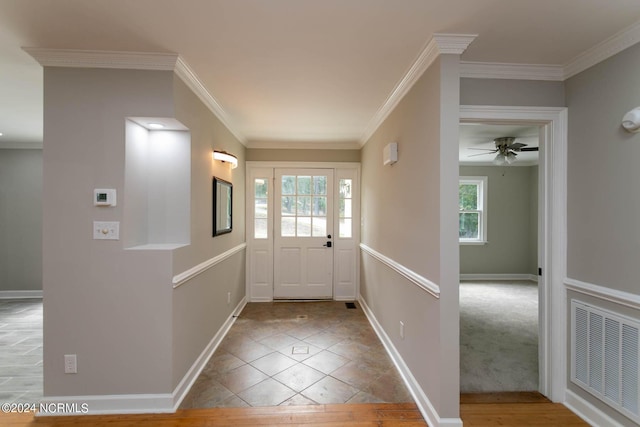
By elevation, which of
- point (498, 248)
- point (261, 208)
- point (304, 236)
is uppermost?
point (261, 208)

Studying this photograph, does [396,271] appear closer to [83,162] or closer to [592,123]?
[592,123]

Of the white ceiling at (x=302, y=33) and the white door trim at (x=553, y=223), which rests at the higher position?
the white ceiling at (x=302, y=33)

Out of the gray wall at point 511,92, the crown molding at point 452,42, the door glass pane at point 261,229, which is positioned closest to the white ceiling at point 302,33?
the crown molding at point 452,42

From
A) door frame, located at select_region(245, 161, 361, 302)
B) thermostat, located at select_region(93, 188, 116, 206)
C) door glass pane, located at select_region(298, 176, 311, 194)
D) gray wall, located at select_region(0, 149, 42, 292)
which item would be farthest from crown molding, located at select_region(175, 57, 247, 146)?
gray wall, located at select_region(0, 149, 42, 292)

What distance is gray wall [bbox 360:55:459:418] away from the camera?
1.77 metres

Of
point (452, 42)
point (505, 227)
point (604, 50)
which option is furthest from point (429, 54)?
point (505, 227)

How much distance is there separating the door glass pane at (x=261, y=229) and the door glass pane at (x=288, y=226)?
25 centimetres

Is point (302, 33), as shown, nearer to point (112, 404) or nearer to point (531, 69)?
point (531, 69)

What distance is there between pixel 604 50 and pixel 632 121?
21.3 inches

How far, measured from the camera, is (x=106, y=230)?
198 cm

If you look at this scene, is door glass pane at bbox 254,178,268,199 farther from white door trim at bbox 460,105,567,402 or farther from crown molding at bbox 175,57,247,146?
white door trim at bbox 460,105,567,402

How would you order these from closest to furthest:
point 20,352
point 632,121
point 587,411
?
point 632,121
point 587,411
point 20,352

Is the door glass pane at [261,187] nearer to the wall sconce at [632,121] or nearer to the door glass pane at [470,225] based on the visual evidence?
the wall sconce at [632,121]

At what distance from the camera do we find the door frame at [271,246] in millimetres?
4473
